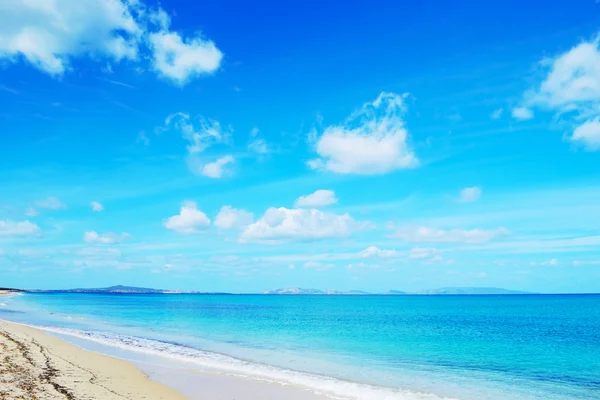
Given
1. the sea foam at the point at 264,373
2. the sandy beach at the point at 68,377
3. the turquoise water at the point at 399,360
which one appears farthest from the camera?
the turquoise water at the point at 399,360

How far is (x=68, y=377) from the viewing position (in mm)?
16719

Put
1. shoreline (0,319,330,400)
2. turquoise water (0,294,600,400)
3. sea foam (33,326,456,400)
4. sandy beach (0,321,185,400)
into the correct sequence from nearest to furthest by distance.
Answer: sandy beach (0,321,185,400), shoreline (0,319,330,400), sea foam (33,326,456,400), turquoise water (0,294,600,400)

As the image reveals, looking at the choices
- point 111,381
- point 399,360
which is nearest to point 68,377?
point 111,381

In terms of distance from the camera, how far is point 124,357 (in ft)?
82.0

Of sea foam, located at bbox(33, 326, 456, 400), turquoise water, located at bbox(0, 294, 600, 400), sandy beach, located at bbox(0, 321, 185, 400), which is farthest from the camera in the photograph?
turquoise water, located at bbox(0, 294, 600, 400)

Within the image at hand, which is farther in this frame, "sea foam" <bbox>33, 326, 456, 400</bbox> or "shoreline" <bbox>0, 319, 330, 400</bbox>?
"sea foam" <bbox>33, 326, 456, 400</bbox>

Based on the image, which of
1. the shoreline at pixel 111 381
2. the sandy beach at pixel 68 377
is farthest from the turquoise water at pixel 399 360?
the sandy beach at pixel 68 377

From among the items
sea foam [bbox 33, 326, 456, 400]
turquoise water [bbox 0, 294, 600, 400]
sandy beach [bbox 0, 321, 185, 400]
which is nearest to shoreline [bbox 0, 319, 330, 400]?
sandy beach [bbox 0, 321, 185, 400]

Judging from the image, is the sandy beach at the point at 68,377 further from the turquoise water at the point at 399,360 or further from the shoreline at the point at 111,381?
the turquoise water at the point at 399,360

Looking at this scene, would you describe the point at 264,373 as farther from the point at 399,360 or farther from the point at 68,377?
the point at 399,360

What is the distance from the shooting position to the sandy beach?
1393cm

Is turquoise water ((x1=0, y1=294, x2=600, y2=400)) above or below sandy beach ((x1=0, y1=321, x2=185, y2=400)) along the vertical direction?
below

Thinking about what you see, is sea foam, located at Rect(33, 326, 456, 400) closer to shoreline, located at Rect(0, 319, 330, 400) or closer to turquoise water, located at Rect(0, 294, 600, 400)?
turquoise water, located at Rect(0, 294, 600, 400)

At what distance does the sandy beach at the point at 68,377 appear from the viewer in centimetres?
1393
